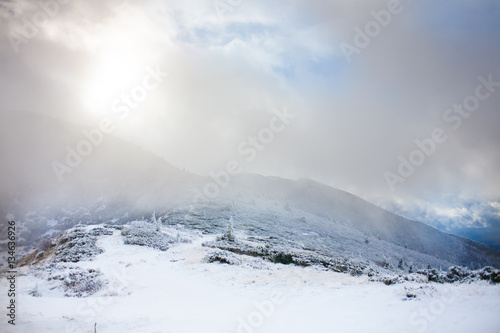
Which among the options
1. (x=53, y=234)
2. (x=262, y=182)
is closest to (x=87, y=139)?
(x=53, y=234)

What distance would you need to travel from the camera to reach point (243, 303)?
15.0 meters

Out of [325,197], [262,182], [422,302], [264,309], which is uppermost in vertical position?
[262,182]

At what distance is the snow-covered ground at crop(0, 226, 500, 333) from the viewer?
33.5ft

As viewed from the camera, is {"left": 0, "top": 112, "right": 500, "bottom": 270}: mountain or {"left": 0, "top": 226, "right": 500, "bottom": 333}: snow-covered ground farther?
{"left": 0, "top": 112, "right": 500, "bottom": 270}: mountain

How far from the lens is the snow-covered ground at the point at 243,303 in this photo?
10211 millimetres

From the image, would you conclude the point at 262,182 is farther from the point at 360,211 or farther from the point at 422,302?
the point at 422,302

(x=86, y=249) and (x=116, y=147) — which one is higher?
(x=116, y=147)

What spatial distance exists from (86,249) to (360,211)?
413 ft

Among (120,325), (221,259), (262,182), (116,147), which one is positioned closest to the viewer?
(120,325)

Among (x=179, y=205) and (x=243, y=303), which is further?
(x=179, y=205)

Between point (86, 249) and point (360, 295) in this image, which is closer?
point (360, 295)

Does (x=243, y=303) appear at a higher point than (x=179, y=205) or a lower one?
lower

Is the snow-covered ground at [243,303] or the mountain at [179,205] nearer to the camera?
the snow-covered ground at [243,303]

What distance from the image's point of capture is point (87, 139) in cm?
12788
